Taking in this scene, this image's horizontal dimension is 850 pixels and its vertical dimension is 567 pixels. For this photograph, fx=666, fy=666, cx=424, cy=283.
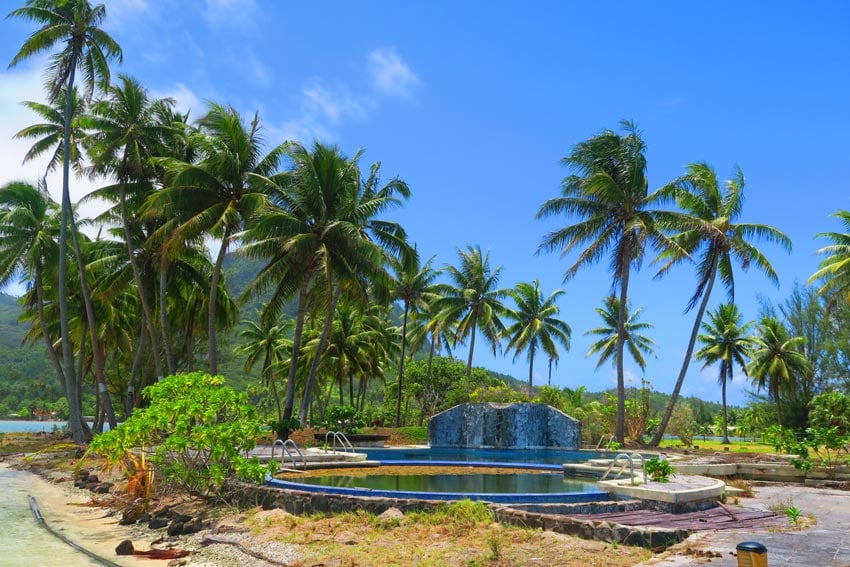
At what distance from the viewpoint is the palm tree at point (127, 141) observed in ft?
86.0

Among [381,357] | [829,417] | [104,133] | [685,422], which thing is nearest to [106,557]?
[104,133]

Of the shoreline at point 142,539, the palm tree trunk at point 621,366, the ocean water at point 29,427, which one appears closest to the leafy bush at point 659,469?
the shoreline at point 142,539

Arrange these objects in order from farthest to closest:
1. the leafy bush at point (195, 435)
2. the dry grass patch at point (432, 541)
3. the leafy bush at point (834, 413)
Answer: the leafy bush at point (834, 413) < the leafy bush at point (195, 435) < the dry grass patch at point (432, 541)

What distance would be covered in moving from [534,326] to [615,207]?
16.0 metres

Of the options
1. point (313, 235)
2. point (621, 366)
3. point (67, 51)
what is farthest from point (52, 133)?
point (621, 366)

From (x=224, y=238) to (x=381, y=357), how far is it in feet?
76.5

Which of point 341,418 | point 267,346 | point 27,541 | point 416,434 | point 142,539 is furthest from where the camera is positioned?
point 267,346

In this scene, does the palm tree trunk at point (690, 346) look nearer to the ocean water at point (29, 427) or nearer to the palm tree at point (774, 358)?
the palm tree at point (774, 358)

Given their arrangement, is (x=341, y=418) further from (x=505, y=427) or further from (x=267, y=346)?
(x=267, y=346)

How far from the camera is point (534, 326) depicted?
43.7 m

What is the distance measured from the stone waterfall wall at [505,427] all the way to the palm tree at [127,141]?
13.7 metres

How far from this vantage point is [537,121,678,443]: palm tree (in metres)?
27.9

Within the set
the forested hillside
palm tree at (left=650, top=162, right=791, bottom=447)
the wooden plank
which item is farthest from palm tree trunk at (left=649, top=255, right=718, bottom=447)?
the forested hillside

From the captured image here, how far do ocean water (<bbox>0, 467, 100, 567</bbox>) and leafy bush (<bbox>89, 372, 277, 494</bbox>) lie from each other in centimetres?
181
